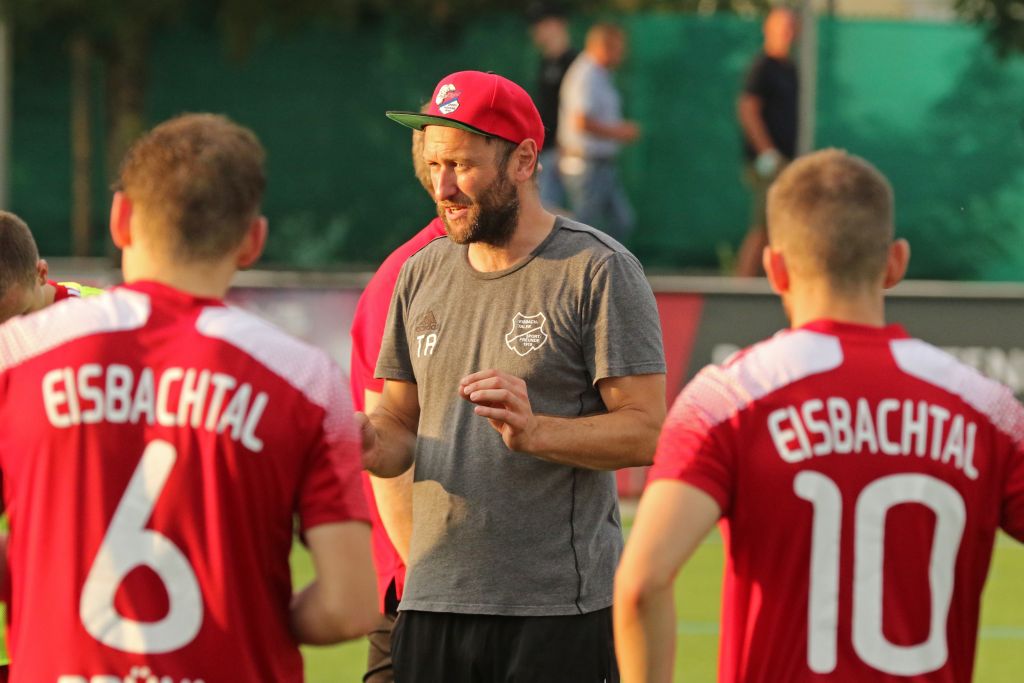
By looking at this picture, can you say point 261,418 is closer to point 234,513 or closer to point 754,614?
point 234,513

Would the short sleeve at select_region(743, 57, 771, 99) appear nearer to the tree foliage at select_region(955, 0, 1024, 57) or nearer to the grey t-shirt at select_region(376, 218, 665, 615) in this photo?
the tree foliage at select_region(955, 0, 1024, 57)

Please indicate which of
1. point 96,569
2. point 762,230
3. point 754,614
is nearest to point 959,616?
point 754,614

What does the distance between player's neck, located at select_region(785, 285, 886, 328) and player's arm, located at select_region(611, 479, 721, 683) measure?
405 millimetres

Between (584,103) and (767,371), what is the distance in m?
10.8

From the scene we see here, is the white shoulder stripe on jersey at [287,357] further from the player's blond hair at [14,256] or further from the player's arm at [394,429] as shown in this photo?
the player's blond hair at [14,256]

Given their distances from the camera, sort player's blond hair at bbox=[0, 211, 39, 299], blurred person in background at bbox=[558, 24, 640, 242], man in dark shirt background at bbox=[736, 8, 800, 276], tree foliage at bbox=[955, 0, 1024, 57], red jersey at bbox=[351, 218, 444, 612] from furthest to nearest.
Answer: tree foliage at bbox=[955, 0, 1024, 57] → man in dark shirt background at bbox=[736, 8, 800, 276] → blurred person in background at bbox=[558, 24, 640, 242] → red jersey at bbox=[351, 218, 444, 612] → player's blond hair at bbox=[0, 211, 39, 299]

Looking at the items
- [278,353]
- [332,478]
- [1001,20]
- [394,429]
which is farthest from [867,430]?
[1001,20]

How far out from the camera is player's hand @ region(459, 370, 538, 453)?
412 centimetres

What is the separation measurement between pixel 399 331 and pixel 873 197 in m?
1.80

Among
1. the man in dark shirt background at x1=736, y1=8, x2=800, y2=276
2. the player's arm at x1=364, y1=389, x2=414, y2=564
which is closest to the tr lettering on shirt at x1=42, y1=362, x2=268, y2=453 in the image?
the player's arm at x1=364, y1=389, x2=414, y2=564

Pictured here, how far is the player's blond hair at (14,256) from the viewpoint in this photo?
434 centimetres

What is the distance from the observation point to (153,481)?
3293 mm

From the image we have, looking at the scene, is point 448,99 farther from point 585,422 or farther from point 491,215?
point 585,422

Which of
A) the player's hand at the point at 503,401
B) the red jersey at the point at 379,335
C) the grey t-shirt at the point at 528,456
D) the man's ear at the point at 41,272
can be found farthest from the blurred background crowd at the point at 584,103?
the player's hand at the point at 503,401
